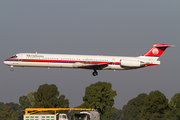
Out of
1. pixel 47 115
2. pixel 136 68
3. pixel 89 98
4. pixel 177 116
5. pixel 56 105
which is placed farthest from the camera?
pixel 56 105

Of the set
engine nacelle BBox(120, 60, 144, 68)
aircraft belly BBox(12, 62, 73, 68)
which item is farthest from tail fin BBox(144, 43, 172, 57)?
aircraft belly BBox(12, 62, 73, 68)

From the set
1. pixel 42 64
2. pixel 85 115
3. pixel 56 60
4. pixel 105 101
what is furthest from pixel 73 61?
pixel 105 101

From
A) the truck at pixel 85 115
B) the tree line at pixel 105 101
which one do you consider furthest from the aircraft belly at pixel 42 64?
the tree line at pixel 105 101

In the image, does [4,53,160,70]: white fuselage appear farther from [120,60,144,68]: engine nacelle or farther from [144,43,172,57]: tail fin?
[144,43,172,57]: tail fin

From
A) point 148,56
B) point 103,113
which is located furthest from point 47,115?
point 103,113

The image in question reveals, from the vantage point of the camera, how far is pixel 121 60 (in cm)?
6022

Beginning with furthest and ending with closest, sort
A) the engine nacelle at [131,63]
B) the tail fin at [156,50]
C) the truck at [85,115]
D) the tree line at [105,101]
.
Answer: the tree line at [105,101] < the tail fin at [156,50] < the engine nacelle at [131,63] < the truck at [85,115]

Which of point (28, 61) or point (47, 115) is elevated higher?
point (28, 61)

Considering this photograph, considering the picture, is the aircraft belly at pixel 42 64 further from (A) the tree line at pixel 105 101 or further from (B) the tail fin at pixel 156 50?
(A) the tree line at pixel 105 101

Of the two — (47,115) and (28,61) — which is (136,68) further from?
(47,115)

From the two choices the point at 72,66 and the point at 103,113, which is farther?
the point at 103,113

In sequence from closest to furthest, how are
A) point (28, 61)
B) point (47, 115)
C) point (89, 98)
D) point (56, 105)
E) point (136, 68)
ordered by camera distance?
point (47, 115) < point (28, 61) < point (136, 68) < point (89, 98) < point (56, 105)

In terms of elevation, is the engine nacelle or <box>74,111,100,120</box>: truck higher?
the engine nacelle

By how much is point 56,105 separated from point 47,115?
279ft
